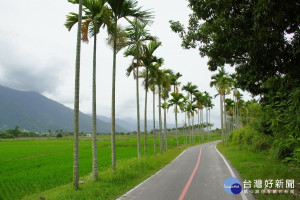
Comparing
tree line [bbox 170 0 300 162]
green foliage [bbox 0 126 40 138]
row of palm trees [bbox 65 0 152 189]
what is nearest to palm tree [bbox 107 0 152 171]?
row of palm trees [bbox 65 0 152 189]

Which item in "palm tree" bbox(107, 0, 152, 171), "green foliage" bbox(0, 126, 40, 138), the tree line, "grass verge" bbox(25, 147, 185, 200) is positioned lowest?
"green foliage" bbox(0, 126, 40, 138)

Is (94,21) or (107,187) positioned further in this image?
(94,21)

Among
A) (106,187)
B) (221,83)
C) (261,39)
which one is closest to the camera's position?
(261,39)

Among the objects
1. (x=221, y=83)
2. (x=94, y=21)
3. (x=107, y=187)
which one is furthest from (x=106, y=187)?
(x=221, y=83)

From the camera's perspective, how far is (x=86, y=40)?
11.2 metres

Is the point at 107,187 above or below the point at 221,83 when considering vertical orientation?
below

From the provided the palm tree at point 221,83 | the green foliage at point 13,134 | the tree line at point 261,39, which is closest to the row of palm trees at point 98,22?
the tree line at point 261,39

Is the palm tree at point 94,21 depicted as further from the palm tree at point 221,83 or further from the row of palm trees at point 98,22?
the palm tree at point 221,83

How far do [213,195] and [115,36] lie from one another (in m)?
8.77

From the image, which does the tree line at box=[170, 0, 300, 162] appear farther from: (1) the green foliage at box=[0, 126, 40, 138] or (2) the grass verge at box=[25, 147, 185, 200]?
(1) the green foliage at box=[0, 126, 40, 138]

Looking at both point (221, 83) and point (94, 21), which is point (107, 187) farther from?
point (221, 83)

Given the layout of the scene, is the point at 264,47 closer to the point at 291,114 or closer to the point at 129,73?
the point at 291,114

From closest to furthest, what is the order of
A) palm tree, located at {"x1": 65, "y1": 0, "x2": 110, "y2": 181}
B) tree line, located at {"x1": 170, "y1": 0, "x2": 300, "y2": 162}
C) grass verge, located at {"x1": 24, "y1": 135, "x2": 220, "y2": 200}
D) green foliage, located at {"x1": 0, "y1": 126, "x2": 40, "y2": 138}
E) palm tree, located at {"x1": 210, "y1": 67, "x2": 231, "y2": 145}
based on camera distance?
tree line, located at {"x1": 170, "y1": 0, "x2": 300, "y2": 162}
grass verge, located at {"x1": 24, "y1": 135, "x2": 220, "y2": 200}
palm tree, located at {"x1": 65, "y1": 0, "x2": 110, "y2": 181}
palm tree, located at {"x1": 210, "y1": 67, "x2": 231, "y2": 145}
green foliage, located at {"x1": 0, "y1": 126, "x2": 40, "y2": 138}

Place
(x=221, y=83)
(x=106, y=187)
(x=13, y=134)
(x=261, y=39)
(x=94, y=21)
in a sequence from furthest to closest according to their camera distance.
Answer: (x=13, y=134), (x=221, y=83), (x=94, y=21), (x=106, y=187), (x=261, y=39)
